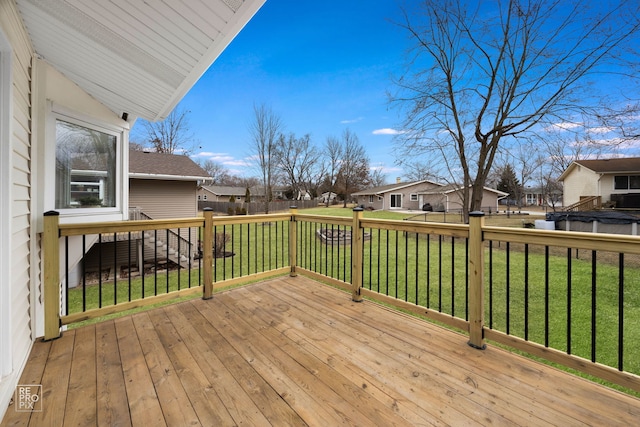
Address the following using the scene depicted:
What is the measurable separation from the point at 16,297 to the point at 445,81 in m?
9.24

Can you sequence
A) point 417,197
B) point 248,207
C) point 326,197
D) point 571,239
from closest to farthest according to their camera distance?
1. point 571,239
2. point 248,207
3. point 417,197
4. point 326,197

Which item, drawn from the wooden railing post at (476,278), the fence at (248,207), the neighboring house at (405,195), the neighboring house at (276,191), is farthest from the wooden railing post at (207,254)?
the neighboring house at (276,191)

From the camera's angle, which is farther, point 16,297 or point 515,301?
point 515,301

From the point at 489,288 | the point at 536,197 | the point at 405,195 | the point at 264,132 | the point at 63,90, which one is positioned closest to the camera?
the point at 63,90

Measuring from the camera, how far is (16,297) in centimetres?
184

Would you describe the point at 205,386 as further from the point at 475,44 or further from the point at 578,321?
the point at 475,44

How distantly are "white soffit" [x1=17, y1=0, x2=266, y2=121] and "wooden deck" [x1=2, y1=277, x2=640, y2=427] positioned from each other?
7.53ft

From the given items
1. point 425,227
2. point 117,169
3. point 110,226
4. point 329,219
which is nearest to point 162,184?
point 117,169

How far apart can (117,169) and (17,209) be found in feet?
7.02

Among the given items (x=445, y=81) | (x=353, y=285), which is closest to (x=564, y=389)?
(x=353, y=285)

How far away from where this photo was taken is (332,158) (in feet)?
110

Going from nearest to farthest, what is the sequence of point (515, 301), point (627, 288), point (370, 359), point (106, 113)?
point (370, 359) → point (106, 113) → point (515, 301) → point (627, 288)

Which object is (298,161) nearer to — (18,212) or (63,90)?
(63,90)

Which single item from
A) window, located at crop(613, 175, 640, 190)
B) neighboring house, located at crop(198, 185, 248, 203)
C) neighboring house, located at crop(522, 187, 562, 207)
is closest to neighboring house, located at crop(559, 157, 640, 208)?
window, located at crop(613, 175, 640, 190)
